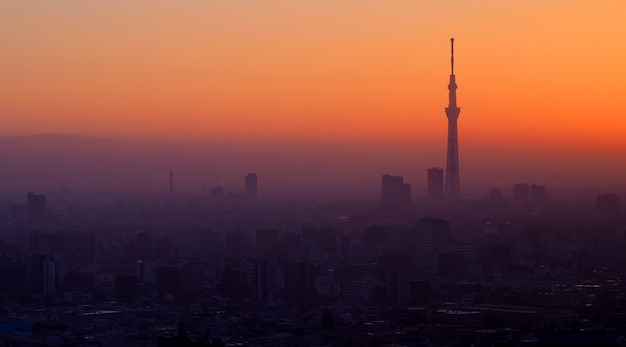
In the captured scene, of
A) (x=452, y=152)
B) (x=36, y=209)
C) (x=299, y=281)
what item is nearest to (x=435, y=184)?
(x=452, y=152)

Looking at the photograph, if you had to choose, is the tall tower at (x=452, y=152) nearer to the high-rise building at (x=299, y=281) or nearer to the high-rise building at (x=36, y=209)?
the high-rise building at (x=36, y=209)

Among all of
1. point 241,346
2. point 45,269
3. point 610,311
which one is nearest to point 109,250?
point 45,269

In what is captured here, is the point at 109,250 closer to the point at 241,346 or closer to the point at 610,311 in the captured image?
the point at 610,311

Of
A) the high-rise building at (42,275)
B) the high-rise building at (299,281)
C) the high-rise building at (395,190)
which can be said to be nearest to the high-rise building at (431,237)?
the high-rise building at (299,281)

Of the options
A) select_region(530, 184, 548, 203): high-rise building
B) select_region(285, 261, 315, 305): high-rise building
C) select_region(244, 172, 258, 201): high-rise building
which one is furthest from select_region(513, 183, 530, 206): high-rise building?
select_region(285, 261, 315, 305): high-rise building

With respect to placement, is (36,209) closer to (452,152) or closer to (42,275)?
(452,152)

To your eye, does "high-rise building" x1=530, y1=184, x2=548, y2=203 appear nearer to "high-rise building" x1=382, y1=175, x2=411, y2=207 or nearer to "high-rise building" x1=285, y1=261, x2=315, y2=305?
"high-rise building" x1=382, y1=175, x2=411, y2=207
